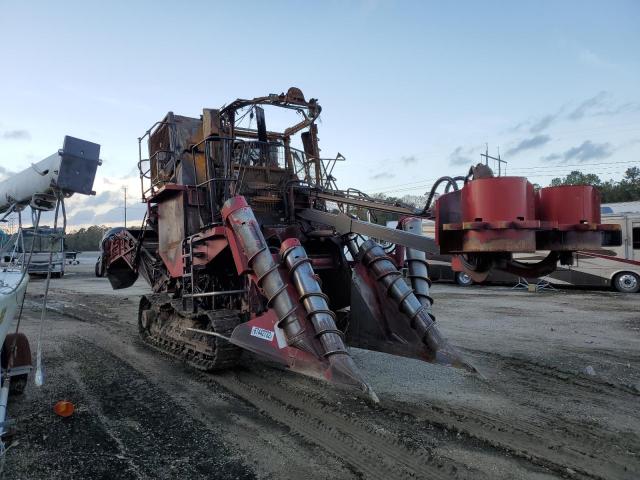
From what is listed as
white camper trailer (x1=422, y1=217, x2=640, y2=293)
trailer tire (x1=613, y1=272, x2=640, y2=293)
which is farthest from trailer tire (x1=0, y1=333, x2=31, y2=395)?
trailer tire (x1=613, y1=272, x2=640, y2=293)

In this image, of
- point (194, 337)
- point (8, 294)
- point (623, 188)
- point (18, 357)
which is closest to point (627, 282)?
point (194, 337)

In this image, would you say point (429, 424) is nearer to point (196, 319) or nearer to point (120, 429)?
point (120, 429)

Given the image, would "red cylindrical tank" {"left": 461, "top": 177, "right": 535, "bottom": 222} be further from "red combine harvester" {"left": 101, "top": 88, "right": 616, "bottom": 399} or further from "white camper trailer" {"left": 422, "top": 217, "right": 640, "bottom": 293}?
"white camper trailer" {"left": 422, "top": 217, "right": 640, "bottom": 293}

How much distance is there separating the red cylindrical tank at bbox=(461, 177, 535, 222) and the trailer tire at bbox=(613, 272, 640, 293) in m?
16.3

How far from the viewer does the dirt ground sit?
12.9ft

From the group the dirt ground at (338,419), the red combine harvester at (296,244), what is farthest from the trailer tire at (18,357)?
the red combine harvester at (296,244)

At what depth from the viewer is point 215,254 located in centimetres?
654

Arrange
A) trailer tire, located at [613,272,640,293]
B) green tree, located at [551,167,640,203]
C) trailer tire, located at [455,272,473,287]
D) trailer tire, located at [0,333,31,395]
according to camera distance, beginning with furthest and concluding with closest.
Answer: green tree, located at [551,167,640,203] → trailer tire, located at [455,272,473,287] → trailer tire, located at [613,272,640,293] → trailer tire, located at [0,333,31,395]

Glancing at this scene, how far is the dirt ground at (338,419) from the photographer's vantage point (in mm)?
3921

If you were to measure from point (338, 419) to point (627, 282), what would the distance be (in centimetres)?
1642

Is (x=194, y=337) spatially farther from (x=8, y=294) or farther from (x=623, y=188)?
(x=623, y=188)

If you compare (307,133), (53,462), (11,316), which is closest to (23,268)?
(11,316)

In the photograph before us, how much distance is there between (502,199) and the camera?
390 cm

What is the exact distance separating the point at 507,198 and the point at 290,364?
9.17 feet
